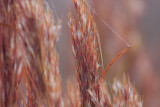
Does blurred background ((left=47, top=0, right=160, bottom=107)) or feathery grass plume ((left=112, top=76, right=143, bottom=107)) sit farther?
blurred background ((left=47, top=0, right=160, bottom=107))

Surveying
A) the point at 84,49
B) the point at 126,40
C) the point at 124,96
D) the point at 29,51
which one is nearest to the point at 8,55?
the point at 29,51

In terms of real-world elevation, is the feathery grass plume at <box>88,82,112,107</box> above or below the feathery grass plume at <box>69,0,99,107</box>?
below

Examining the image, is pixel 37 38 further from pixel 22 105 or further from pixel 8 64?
pixel 22 105

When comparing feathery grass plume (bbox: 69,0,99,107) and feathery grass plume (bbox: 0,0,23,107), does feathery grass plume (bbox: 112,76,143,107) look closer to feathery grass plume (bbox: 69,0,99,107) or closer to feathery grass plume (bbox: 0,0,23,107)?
feathery grass plume (bbox: 69,0,99,107)

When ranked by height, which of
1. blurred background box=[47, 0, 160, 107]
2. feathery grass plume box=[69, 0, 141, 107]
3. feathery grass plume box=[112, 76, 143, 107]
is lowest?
feathery grass plume box=[112, 76, 143, 107]

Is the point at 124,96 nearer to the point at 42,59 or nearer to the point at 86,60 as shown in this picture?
the point at 86,60

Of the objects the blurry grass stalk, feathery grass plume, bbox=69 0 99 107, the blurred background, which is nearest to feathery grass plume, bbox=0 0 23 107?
the blurry grass stalk
